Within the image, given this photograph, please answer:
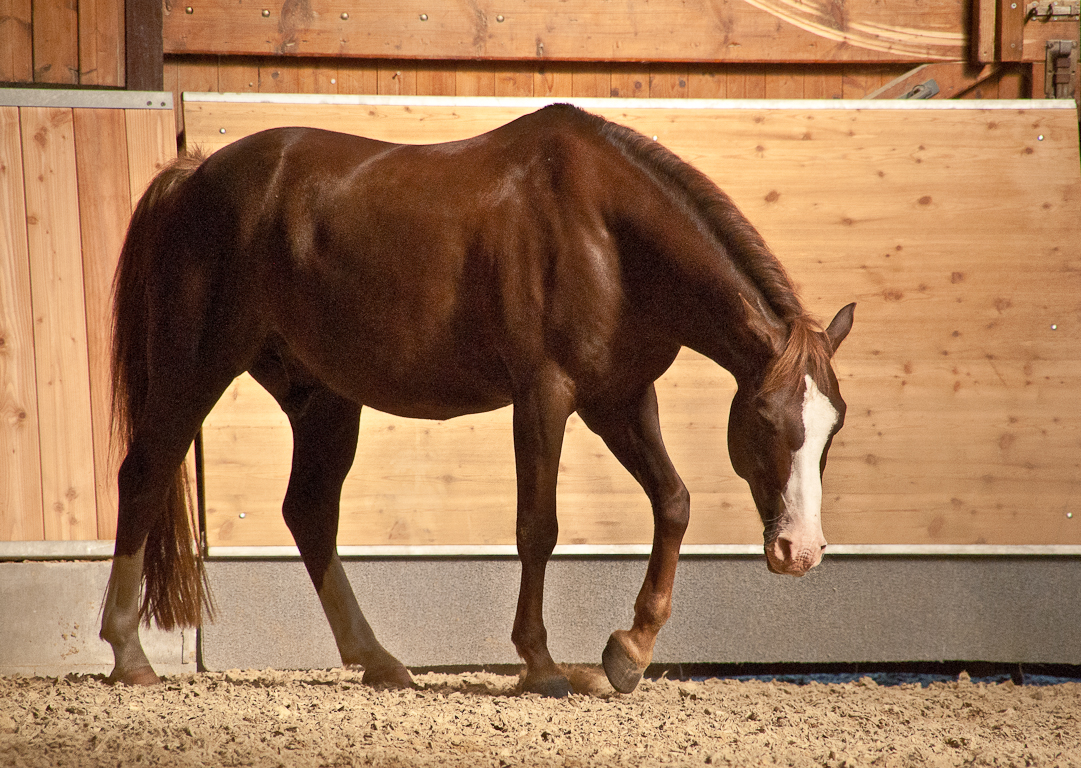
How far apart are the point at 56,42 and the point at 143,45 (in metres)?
0.35

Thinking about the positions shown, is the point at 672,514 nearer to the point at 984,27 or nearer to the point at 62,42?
the point at 984,27

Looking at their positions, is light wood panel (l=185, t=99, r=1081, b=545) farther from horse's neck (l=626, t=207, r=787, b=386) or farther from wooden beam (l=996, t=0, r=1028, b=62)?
horse's neck (l=626, t=207, r=787, b=386)

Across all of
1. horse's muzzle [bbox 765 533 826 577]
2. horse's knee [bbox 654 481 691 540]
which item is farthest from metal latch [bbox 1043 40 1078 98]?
horse's muzzle [bbox 765 533 826 577]

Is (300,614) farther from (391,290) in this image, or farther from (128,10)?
(128,10)

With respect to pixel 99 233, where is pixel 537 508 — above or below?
below

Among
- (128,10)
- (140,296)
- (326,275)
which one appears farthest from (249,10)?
(326,275)

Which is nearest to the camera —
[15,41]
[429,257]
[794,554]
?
[794,554]

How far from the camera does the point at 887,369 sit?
3.92m

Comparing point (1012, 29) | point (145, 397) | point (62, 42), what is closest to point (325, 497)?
point (145, 397)

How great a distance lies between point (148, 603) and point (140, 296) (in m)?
0.99

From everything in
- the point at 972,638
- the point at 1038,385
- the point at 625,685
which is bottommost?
the point at 972,638

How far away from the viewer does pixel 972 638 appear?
397cm

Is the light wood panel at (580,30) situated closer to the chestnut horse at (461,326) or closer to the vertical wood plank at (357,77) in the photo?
the vertical wood plank at (357,77)

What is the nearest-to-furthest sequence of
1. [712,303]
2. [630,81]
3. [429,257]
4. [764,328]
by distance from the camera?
[764,328] → [712,303] → [429,257] → [630,81]
